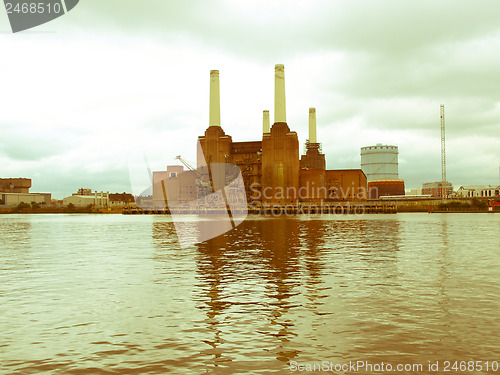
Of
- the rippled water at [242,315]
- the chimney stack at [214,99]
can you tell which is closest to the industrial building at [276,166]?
the chimney stack at [214,99]

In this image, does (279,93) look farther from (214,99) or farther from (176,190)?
(176,190)

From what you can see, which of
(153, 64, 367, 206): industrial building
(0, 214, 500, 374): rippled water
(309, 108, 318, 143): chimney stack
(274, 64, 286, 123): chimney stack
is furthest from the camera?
(309, 108, 318, 143): chimney stack

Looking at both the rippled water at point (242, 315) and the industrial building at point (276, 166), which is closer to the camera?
the rippled water at point (242, 315)

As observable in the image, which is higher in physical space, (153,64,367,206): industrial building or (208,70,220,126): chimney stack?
(208,70,220,126): chimney stack

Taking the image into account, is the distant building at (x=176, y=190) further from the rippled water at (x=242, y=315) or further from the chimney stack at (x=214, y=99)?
the rippled water at (x=242, y=315)

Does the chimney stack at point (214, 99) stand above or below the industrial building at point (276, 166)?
above

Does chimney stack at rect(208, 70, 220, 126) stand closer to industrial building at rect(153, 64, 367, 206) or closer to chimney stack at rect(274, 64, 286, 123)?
industrial building at rect(153, 64, 367, 206)

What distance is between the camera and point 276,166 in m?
130

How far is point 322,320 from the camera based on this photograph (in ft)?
36.6

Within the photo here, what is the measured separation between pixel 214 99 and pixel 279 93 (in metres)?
20.7

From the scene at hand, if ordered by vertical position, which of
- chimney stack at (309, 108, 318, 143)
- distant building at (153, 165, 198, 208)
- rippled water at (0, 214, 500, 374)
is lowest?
rippled water at (0, 214, 500, 374)

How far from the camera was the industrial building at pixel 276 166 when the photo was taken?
129 m

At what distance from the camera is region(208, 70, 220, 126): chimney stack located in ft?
436

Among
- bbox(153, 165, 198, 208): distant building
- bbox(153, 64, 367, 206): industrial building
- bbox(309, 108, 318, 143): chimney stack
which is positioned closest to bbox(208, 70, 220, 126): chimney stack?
bbox(153, 64, 367, 206): industrial building
